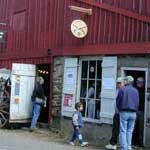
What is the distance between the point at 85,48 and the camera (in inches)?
631

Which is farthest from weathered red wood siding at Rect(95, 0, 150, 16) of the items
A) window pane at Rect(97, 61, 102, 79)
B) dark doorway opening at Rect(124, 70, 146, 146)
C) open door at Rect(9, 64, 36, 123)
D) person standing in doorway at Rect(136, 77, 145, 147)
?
open door at Rect(9, 64, 36, 123)

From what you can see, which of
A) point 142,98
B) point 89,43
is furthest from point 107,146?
point 89,43

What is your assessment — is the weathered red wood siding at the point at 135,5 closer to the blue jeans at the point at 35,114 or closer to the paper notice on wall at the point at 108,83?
the paper notice on wall at the point at 108,83

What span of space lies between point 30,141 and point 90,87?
264 centimetres

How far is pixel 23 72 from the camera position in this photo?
18.2m

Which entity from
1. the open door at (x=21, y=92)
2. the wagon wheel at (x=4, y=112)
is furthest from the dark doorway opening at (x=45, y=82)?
the wagon wheel at (x=4, y=112)

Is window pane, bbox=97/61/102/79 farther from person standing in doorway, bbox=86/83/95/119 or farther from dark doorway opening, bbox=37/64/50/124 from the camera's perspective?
dark doorway opening, bbox=37/64/50/124

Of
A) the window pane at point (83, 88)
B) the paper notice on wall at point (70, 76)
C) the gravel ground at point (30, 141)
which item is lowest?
the gravel ground at point (30, 141)

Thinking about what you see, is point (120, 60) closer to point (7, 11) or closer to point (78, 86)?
point (78, 86)

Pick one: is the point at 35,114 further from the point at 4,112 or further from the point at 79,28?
the point at 79,28

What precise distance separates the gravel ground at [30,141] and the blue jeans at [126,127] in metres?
1.43

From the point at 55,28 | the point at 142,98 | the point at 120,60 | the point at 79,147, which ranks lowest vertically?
the point at 79,147

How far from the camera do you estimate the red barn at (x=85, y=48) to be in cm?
1452

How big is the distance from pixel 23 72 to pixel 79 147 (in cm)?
521
